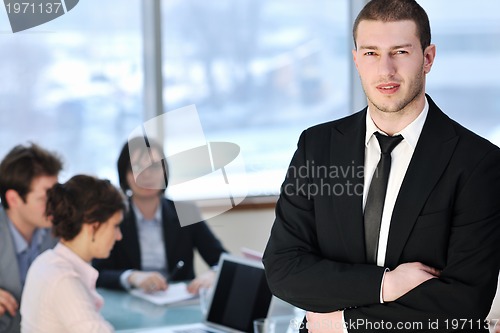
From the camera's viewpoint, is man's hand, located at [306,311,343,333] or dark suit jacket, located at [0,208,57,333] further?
dark suit jacket, located at [0,208,57,333]

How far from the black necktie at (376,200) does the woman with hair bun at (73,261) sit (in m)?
1.00

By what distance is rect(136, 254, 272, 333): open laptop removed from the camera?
3.08 metres

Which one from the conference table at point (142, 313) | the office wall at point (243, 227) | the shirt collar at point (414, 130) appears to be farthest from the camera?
the office wall at point (243, 227)

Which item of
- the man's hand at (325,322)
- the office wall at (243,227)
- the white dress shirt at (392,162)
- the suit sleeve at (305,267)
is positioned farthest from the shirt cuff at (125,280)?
the office wall at (243,227)

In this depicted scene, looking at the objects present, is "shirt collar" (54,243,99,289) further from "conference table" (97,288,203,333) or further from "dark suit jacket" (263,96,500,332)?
"dark suit jacket" (263,96,500,332)

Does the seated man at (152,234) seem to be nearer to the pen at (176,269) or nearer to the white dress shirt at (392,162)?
the pen at (176,269)

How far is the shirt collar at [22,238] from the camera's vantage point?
348 cm

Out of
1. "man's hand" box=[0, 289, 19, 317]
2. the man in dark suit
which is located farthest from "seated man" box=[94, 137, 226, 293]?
the man in dark suit

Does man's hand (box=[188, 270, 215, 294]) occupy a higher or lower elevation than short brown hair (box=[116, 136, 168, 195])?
lower

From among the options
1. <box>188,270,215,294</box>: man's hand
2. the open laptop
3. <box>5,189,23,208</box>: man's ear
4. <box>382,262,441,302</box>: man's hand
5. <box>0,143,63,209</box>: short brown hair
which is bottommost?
<box>188,270,215,294</box>: man's hand

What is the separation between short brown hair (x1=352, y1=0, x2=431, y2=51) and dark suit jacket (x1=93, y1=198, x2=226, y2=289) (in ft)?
7.17

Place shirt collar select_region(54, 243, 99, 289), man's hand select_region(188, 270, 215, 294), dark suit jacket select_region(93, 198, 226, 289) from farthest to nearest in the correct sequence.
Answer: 1. dark suit jacket select_region(93, 198, 226, 289)
2. man's hand select_region(188, 270, 215, 294)
3. shirt collar select_region(54, 243, 99, 289)

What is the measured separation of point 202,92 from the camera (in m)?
5.84

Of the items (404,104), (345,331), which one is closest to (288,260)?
(345,331)
